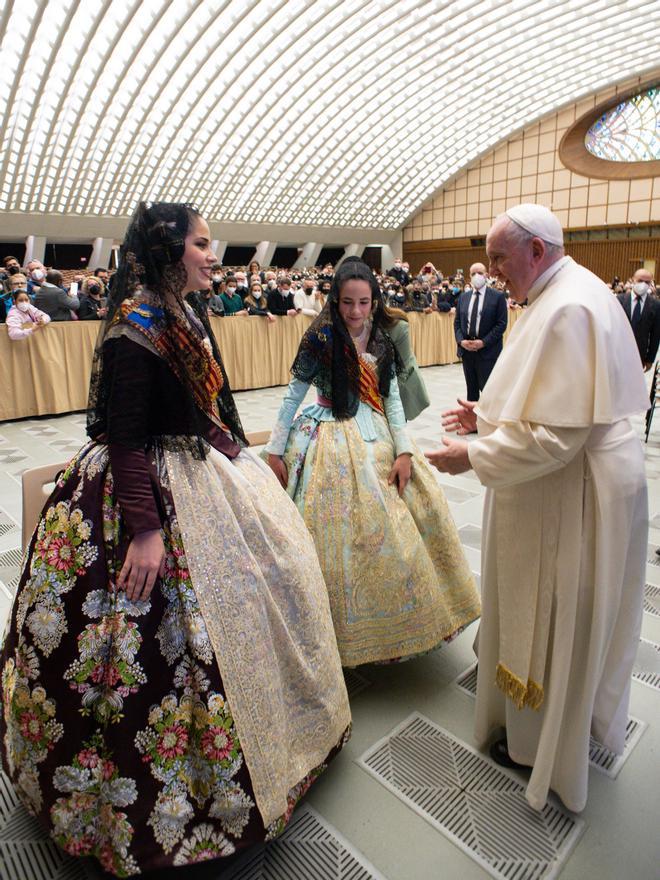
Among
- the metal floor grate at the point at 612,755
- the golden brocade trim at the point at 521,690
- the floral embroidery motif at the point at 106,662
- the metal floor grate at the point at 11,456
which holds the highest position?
the floral embroidery motif at the point at 106,662

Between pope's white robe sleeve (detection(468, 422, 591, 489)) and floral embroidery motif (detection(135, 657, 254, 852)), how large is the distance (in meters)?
0.86

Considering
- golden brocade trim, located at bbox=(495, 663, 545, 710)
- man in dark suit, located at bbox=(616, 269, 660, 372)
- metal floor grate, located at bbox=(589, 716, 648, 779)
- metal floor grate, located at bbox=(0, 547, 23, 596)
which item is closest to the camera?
golden brocade trim, located at bbox=(495, 663, 545, 710)

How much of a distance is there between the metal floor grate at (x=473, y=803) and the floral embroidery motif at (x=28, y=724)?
3.07ft

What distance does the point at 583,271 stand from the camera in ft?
4.97

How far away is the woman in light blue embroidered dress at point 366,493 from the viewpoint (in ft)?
6.81

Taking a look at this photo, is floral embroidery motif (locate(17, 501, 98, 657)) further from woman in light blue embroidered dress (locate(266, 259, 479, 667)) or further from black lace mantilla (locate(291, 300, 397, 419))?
black lace mantilla (locate(291, 300, 397, 419))

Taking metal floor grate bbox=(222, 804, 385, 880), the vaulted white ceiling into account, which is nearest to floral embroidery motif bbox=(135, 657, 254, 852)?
metal floor grate bbox=(222, 804, 385, 880)

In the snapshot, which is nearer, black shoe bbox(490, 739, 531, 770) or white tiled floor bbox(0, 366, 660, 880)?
white tiled floor bbox(0, 366, 660, 880)

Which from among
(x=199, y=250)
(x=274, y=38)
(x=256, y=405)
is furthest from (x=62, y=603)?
(x=274, y=38)

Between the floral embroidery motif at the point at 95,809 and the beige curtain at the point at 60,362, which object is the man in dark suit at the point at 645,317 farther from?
the floral embroidery motif at the point at 95,809

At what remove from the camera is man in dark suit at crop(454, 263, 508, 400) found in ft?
19.8

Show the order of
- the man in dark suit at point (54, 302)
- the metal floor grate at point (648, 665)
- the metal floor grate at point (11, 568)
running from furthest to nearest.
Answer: the man in dark suit at point (54, 302), the metal floor grate at point (11, 568), the metal floor grate at point (648, 665)

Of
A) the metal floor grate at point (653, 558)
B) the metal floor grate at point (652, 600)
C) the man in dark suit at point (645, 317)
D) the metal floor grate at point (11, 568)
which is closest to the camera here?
the metal floor grate at point (652, 600)

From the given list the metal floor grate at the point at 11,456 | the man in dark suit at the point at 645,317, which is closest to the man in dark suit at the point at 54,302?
the metal floor grate at the point at 11,456
